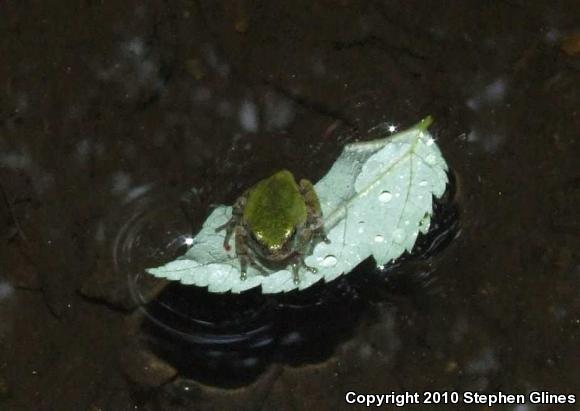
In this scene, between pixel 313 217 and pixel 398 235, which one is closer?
pixel 398 235

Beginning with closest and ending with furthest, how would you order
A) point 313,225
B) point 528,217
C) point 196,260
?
point 196,260 → point 313,225 → point 528,217

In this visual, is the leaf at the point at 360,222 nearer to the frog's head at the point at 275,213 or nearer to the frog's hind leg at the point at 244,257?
the frog's hind leg at the point at 244,257

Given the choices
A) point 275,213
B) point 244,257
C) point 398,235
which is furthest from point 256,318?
point 398,235

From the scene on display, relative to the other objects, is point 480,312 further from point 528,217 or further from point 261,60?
point 261,60

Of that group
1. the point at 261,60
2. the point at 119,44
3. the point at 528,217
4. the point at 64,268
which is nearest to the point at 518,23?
the point at 528,217

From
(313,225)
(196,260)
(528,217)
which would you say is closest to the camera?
(196,260)

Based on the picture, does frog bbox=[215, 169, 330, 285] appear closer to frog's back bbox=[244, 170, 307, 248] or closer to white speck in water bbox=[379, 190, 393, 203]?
frog's back bbox=[244, 170, 307, 248]

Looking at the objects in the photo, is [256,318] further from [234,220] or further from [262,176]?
[262,176]

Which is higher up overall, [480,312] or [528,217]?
[528,217]
